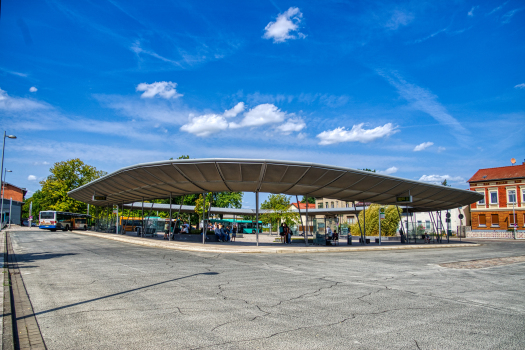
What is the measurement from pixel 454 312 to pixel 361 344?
9.68ft

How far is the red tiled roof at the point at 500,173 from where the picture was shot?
180 ft

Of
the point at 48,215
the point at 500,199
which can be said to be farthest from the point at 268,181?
the point at 500,199

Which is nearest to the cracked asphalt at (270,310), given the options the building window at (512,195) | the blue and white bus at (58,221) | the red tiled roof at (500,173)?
the blue and white bus at (58,221)

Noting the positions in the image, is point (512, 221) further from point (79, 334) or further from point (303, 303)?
point (79, 334)

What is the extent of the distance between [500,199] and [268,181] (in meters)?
50.9

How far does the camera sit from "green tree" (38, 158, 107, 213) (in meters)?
60.8

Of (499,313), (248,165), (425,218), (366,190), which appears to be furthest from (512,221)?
(499,313)

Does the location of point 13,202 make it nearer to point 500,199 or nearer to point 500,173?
point 500,199

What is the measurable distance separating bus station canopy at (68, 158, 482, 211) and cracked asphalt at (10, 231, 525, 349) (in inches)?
370

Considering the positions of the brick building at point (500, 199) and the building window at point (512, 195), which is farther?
the building window at point (512, 195)

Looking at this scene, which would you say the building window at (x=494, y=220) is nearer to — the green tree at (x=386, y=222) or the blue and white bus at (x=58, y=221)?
the green tree at (x=386, y=222)

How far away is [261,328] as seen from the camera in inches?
203

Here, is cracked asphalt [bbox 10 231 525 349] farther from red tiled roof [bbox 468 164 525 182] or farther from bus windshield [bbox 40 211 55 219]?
red tiled roof [bbox 468 164 525 182]

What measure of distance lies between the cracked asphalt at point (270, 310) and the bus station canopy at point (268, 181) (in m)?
9.41
